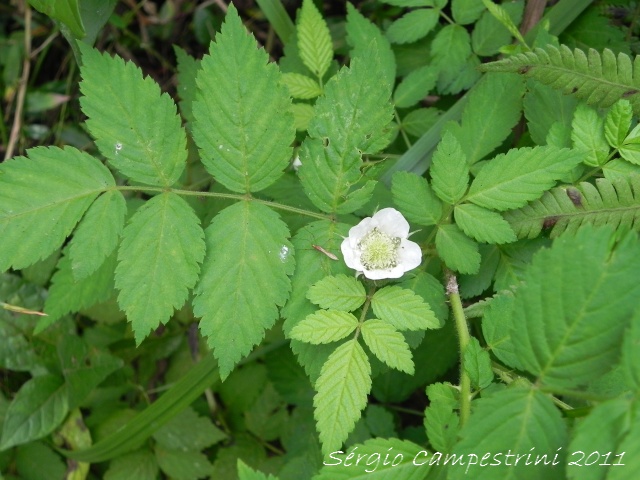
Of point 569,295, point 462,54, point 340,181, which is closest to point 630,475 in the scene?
point 569,295

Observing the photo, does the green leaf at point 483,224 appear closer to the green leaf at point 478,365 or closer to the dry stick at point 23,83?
the green leaf at point 478,365

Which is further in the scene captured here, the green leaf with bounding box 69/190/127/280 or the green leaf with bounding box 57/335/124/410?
the green leaf with bounding box 57/335/124/410

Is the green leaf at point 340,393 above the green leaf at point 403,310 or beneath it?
beneath

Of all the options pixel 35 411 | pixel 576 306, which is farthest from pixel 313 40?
pixel 35 411

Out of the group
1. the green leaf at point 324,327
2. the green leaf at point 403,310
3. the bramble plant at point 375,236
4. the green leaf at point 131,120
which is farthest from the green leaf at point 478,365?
the green leaf at point 131,120

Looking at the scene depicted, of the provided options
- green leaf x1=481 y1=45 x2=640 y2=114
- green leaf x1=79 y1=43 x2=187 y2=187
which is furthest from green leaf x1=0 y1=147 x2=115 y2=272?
green leaf x1=481 y1=45 x2=640 y2=114

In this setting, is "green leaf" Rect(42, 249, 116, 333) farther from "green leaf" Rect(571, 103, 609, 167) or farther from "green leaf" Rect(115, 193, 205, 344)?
"green leaf" Rect(571, 103, 609, 167)
